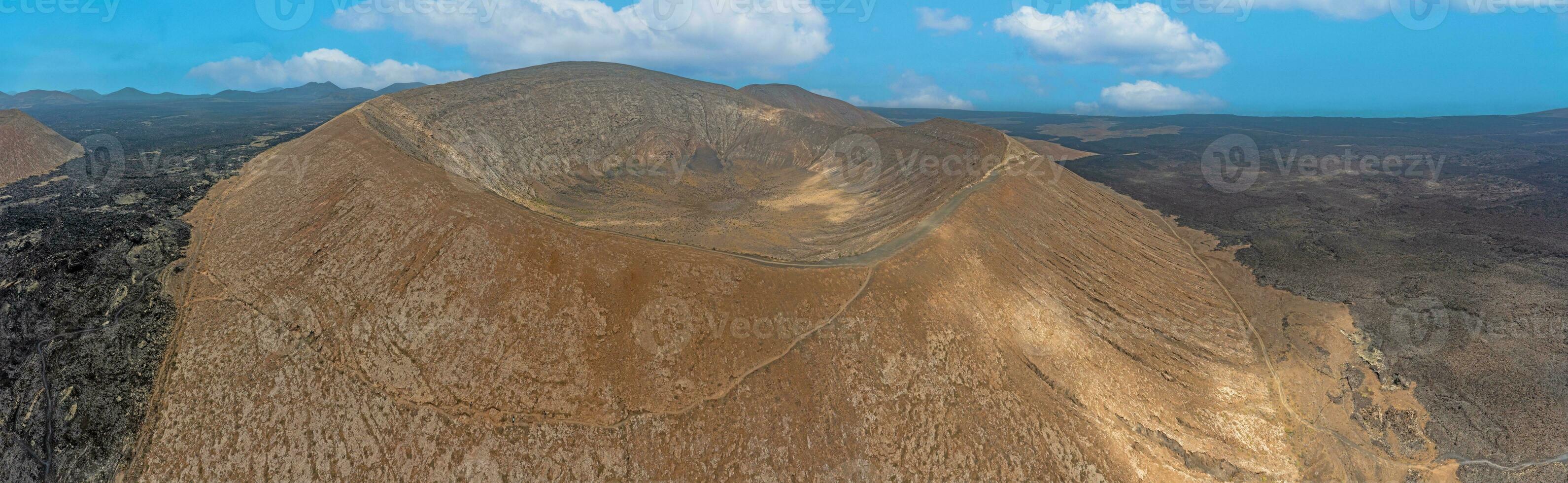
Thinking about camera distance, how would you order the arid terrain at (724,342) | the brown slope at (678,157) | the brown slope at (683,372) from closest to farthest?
the brown slope at (683,372) → the arid terrain at (724,342) → the brown slope at (678,157)

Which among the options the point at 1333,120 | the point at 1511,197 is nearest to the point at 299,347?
the point at 1511,197

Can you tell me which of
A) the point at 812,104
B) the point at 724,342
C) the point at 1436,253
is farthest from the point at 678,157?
the point at 1436,253

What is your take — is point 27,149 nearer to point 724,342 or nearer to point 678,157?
point 678,157

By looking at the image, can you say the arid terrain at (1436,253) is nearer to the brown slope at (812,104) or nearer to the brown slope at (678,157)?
the brown slope at (678,157)

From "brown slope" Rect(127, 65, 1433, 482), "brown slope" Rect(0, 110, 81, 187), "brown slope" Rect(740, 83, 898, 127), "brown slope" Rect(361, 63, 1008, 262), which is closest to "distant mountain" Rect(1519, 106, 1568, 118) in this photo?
"brown slope" Rect(740, 83, 898, 127)

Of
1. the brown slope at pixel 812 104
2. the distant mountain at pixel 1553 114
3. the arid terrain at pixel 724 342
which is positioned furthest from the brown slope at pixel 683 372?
the distant mountain at pixel 1553 114

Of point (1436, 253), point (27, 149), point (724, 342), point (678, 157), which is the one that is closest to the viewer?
point (724, 342)
